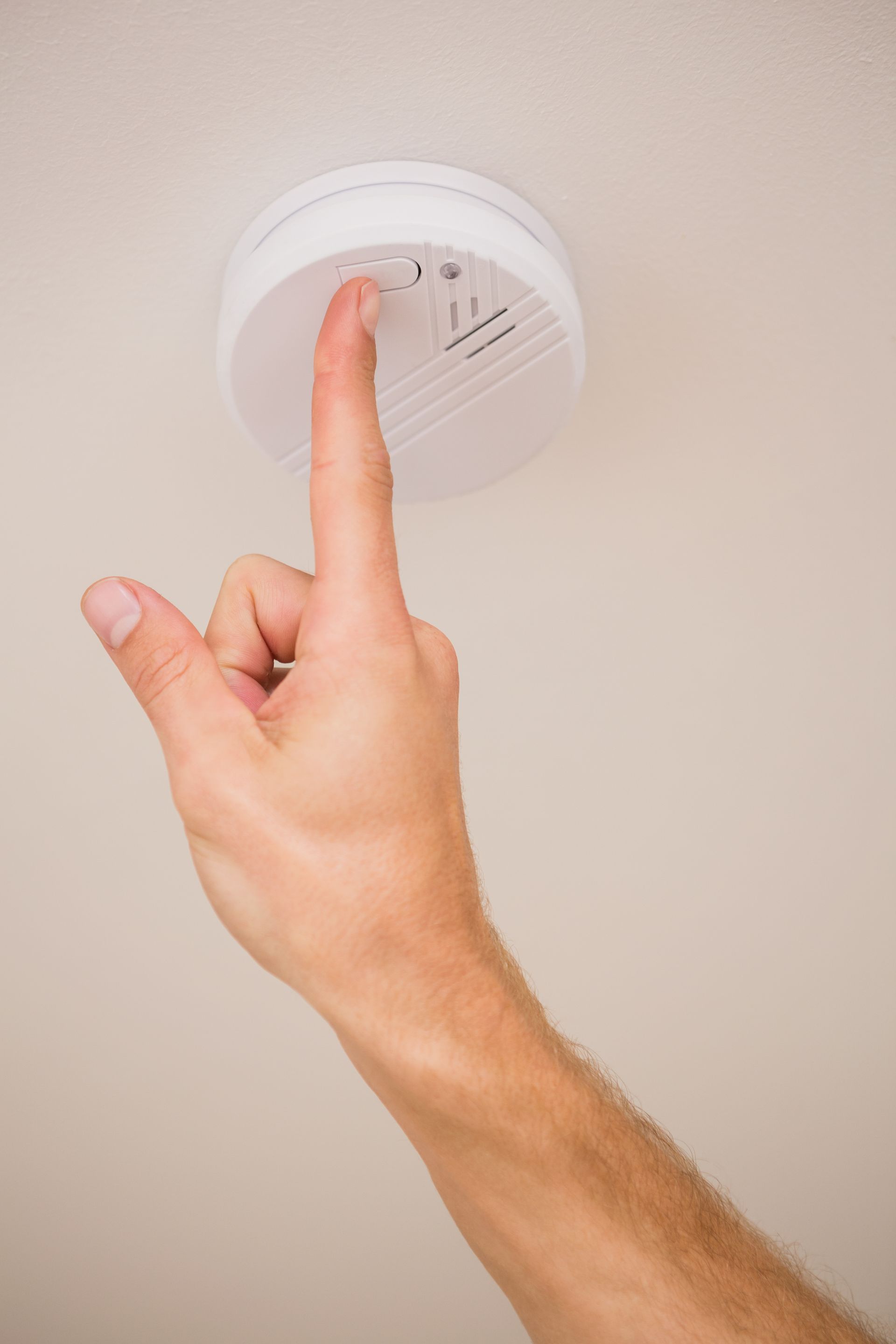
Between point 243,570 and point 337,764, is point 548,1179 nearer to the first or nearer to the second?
point 337,764

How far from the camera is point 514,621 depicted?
95 centimetres

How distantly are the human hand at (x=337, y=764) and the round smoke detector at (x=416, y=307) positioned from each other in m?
0.03

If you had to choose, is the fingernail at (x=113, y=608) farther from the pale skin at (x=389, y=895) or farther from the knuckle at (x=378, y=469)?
the knuckle at (x=378, y=469)

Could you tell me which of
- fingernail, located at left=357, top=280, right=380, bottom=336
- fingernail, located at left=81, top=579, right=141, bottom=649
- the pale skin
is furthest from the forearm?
fingernail, located at left=357, top=280, right=380, bottom=336

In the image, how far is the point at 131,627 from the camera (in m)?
0.55

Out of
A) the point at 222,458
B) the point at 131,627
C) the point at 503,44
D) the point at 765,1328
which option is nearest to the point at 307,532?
the point at 222,458

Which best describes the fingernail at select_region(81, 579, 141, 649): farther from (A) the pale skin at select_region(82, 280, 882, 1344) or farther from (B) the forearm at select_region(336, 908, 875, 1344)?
(B) the forearm at select_region(336, 908, 875, 1344)

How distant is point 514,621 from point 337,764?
1.52ft

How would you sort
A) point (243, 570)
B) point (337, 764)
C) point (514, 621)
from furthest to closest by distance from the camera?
1. point (514, 621)
2. point (243, 570)
3. point (337, 764)

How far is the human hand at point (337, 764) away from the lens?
512mm

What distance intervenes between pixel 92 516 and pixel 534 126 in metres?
0.47

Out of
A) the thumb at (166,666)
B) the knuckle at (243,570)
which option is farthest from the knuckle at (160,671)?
the knuckle at (243,570)

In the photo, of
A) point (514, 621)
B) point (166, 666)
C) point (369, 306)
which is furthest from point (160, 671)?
point (514, 621)

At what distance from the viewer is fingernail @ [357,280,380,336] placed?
52 cm
